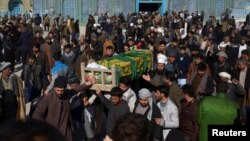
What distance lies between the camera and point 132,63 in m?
9.32

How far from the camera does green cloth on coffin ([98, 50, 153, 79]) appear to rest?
8844 mm

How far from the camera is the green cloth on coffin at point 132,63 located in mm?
8844

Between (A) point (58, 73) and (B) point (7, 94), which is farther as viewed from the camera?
(A) point (58, 73)

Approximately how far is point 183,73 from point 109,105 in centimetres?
370

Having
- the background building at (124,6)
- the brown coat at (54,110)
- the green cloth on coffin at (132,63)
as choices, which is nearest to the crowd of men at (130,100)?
the brown coat at (54,110)

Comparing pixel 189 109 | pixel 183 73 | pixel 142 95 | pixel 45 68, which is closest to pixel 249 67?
pixel 183 73

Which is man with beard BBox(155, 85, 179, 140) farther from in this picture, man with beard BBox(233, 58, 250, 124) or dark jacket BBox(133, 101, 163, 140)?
man with beard BBox(233, 58, 250, 124)

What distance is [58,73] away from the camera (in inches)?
348

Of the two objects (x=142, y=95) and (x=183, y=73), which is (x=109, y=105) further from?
(x=183, y=73)

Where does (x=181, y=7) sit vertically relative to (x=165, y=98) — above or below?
above

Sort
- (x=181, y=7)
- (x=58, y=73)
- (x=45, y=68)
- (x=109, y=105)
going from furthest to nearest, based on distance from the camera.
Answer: (x=181, y=7) → (x=45, y=68) → (x=58, y=73) → (x=109, y=105)

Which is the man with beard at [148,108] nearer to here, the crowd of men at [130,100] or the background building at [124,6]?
the crowd of men at [130,100]

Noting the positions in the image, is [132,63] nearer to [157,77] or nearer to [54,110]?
[157,77]

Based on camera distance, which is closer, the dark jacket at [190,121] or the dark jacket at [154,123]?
the dark jacket at [154,123]
